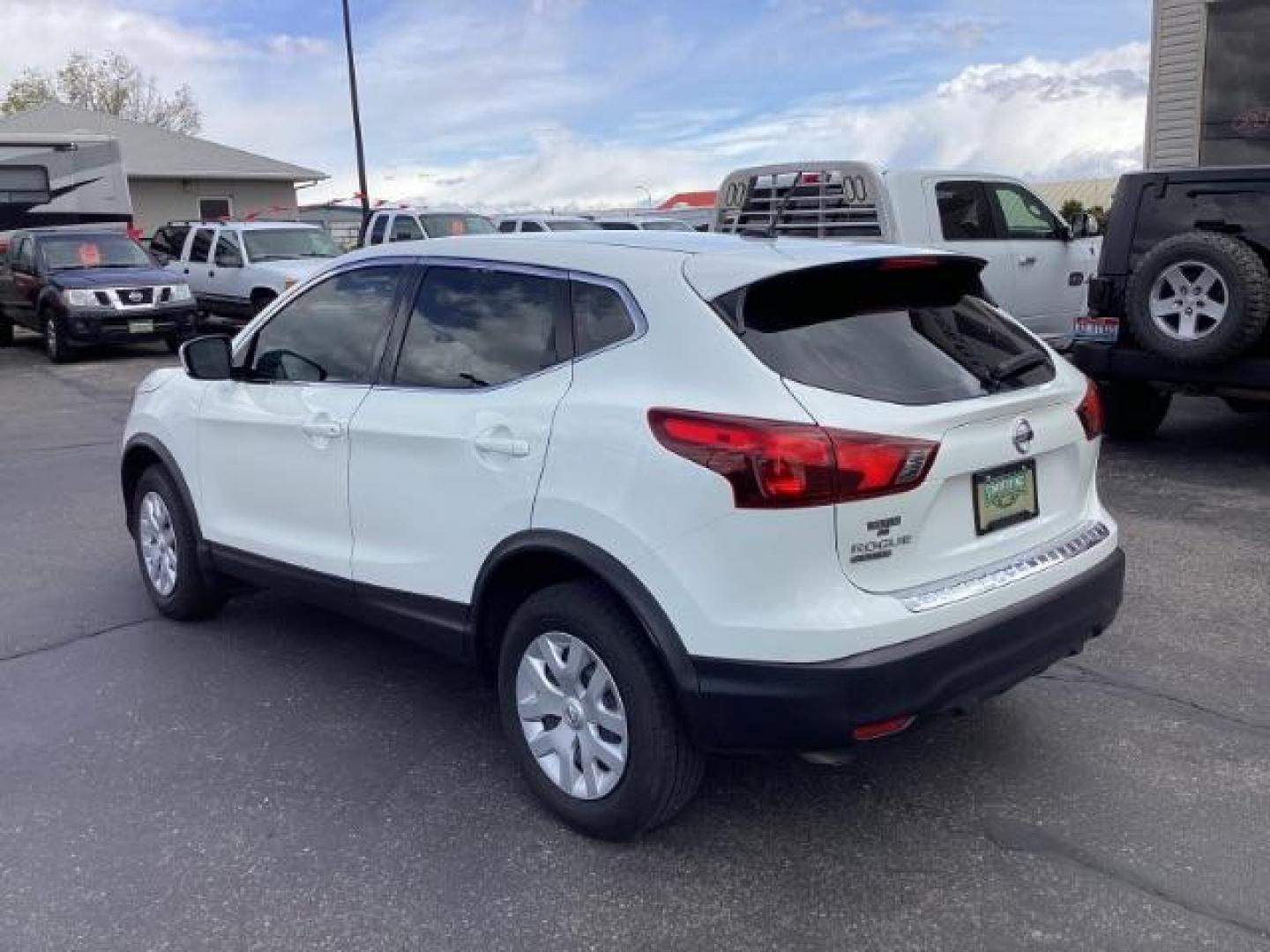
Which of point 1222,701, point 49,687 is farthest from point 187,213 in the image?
point 1222,701

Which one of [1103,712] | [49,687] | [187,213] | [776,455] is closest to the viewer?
[776,455]

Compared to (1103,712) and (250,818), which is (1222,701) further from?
(250,818)

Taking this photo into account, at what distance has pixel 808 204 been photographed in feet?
34.0

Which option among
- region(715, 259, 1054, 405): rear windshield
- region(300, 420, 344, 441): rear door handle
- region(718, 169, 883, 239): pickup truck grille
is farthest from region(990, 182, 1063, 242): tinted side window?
region(300, 420, 344, 441): rear door handle

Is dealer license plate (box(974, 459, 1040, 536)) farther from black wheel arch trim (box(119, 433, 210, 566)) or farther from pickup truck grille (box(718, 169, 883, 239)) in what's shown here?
pickup truck grille (box(718, 169, 883, 239))

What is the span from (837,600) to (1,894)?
239 centimetres

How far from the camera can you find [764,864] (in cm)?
331

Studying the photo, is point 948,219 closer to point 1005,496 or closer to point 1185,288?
point 1185,288

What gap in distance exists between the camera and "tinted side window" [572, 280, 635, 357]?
340 centimetres

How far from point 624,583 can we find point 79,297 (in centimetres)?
1516

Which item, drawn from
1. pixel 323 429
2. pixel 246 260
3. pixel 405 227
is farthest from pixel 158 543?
pixel 405 227

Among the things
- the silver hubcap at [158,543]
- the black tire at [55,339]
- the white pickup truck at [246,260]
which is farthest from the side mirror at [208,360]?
the black tire at [55,339]

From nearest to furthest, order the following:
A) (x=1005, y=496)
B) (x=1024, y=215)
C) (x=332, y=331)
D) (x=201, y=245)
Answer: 1. (x=1005, y=496)
2. (x=332, y=331)
3. (x=1024, y=215)
4. (x=201, y=245)

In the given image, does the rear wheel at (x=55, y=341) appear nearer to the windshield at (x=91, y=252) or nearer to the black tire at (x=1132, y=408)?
the windshield at (x=91, y=252)
